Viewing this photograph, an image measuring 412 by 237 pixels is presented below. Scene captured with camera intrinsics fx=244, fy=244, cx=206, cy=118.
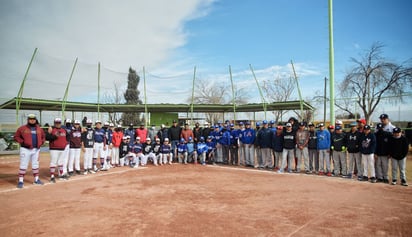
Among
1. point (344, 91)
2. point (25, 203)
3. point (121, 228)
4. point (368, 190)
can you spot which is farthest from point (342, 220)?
point (344, 91)

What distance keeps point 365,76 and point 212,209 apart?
68.5 feet

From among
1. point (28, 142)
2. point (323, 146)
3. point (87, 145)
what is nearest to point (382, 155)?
point (323, 146)

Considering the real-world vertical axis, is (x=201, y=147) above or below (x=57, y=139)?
below

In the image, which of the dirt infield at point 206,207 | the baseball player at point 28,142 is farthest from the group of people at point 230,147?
the dirt infield at point 206,207

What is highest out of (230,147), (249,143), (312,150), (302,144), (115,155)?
(302,144)

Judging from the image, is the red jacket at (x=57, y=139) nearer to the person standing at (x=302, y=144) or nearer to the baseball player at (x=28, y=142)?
the baseball player at (x=28, y=142)

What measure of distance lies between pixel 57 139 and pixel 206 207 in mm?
5596

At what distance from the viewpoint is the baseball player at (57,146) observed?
25.0 ft

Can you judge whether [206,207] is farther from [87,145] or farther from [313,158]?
[87,145]

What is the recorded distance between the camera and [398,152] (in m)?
6.96

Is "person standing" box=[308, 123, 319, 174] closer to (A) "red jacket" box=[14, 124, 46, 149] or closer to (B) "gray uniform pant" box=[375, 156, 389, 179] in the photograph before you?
(B) "gray uniform pant" box=[375, 156, 389, 179]

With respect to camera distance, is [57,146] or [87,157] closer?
[57,146]

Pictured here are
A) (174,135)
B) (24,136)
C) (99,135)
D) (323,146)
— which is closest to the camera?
(24,136)

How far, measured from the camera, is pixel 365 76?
20188 millimetres
